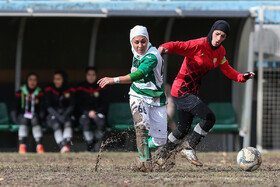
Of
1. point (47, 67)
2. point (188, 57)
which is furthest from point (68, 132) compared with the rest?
point (188, 57)

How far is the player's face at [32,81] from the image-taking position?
12641mm

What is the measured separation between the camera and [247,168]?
7.66 metres

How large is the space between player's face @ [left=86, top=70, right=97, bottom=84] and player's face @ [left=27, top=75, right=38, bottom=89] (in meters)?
1.04

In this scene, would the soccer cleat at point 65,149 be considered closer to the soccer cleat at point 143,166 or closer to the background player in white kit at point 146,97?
the background player in white kit at point 146,97

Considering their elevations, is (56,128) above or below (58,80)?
below

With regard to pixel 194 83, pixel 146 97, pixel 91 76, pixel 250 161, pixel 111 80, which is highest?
pixel 91 76

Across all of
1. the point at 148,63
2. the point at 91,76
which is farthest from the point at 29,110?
the point at 148,63

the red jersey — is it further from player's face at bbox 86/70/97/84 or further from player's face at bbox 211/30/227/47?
player's face at bbox 86/70/97/84

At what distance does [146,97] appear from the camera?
297 inches

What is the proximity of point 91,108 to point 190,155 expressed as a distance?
4.67m

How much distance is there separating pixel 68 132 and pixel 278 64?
472cm

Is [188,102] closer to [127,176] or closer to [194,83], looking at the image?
[194,83]

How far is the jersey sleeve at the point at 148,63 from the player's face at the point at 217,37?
3.62 ft

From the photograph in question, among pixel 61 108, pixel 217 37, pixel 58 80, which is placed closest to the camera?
pixel 217 37
